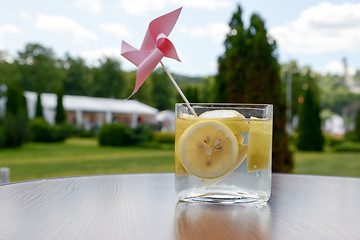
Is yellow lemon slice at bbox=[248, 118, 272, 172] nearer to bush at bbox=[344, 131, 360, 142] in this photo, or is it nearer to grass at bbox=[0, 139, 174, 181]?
grass at bbox=[0, 139, 174, 181]

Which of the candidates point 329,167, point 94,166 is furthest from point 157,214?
point 329,167

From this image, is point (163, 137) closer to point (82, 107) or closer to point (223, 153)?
point (82, 107)

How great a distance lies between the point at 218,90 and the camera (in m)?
4.61

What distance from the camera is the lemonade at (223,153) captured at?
2.60 ft

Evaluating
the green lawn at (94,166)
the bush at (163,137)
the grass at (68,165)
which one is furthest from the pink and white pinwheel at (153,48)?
the bush at (163,137)

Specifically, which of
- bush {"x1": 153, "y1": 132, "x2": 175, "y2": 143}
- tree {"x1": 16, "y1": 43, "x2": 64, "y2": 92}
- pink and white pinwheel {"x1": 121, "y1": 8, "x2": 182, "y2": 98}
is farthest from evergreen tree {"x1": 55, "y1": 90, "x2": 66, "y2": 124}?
pink and white pinwheel {"x1": 121, "y1": 8, "x2": 182, "y2": 98}

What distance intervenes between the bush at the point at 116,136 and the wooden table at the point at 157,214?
36.8 feet

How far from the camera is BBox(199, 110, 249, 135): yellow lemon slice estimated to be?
81 centimetres

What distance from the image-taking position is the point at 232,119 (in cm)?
82

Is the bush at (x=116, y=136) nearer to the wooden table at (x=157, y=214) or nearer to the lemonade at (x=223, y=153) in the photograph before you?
the wooden table at (x=157, y=214)

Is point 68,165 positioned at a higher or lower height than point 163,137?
lower

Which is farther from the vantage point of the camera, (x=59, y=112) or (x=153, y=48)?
(x=59, y=112)

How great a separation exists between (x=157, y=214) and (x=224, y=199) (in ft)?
0.62

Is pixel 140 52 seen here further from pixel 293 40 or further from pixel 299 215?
pixel 293 40
